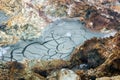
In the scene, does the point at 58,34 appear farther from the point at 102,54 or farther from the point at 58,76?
the point at 58,76

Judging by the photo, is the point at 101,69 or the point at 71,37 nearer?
the point at 101,69

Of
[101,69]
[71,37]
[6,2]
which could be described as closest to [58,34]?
[71,37]

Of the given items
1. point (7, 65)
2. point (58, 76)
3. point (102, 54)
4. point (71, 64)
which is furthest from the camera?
point (71, 64)

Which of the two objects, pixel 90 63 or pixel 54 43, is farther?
pixel 54 43

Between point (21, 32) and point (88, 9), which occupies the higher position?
point (88, 9)

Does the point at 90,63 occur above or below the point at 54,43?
above

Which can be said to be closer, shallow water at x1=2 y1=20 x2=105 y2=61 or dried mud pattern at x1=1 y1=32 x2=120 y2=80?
dried mud pattern at x1=1 y1=32 x2=120 y2=80

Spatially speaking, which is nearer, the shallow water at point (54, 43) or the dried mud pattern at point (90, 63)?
the dried mud pattern at point (90, 63)

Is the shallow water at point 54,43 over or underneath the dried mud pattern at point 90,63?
underneath
